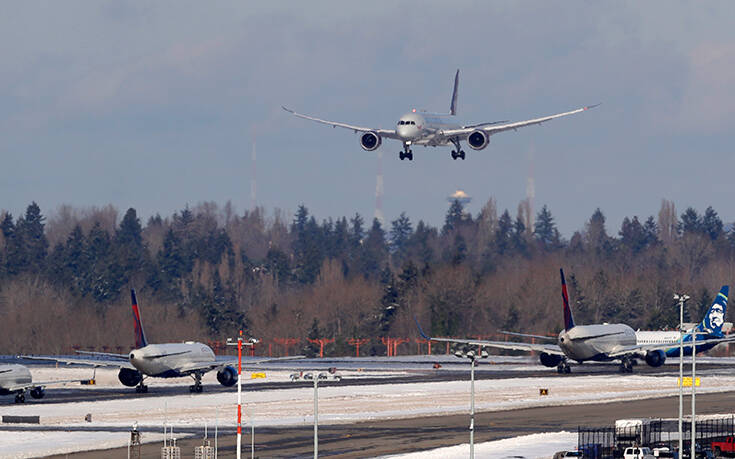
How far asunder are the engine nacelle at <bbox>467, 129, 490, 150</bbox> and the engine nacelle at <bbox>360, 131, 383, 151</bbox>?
22.4ft

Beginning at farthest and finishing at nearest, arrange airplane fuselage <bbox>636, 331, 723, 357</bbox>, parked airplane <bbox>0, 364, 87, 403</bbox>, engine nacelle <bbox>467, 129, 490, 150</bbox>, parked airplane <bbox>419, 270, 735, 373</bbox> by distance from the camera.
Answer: airplane fuselage <bbox>636, 331, 723, 357</bbox>
parked airplane <bbox>419, 270, 735, 373</bbox>
engine nacelle <bbox>467, 129, 490, 150</bbox>
parked airplane <bbox>0, 364, 87, 403</bbox>

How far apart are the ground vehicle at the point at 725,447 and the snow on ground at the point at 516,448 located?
21.9 ft

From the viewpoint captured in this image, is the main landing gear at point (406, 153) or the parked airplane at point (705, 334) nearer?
the main landing gear at point (406, 153)

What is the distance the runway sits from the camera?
57.7 m

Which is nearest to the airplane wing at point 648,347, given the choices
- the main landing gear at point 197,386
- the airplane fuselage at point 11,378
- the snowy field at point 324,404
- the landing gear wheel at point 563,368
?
the snowy field at point 324,404

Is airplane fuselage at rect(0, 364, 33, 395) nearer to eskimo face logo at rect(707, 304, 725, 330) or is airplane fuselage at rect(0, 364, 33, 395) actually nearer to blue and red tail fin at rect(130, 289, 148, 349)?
blue and red tail fin at rect(130, 289, 148, 349)

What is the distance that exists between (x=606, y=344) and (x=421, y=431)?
49658 mm

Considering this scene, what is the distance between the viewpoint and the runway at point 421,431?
57688mm

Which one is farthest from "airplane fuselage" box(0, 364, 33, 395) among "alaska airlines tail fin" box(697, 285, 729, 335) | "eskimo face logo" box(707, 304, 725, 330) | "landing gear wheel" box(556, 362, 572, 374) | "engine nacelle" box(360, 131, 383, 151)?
"eskimo face logo" box(707, 304, 725, 330)

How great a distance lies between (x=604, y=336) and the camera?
368ft

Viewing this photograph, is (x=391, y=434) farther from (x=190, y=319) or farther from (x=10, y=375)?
(x=190, y=319)

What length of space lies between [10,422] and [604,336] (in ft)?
192

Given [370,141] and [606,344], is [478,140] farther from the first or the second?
[606,344]

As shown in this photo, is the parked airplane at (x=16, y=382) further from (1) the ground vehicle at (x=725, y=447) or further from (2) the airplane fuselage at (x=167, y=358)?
(1) the ground vehicle at (x=725, y=447)
